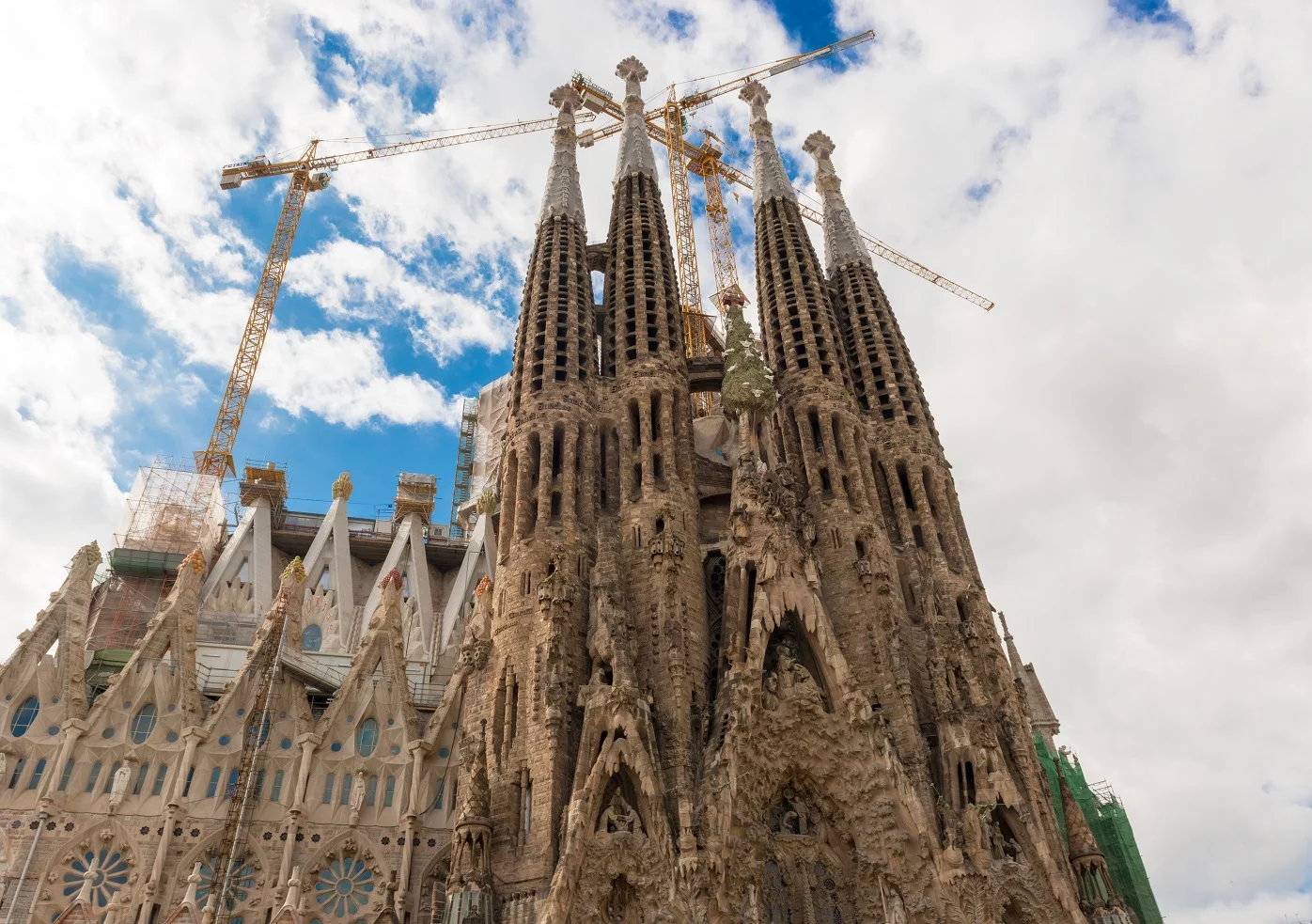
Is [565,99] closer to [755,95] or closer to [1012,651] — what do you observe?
[755,95]

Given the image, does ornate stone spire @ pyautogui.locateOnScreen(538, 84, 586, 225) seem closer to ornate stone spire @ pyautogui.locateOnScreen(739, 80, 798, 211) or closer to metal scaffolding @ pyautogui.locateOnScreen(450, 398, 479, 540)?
ornate stone spire @ pyautogui.locateOnScreen(739, 80, 798, 211)

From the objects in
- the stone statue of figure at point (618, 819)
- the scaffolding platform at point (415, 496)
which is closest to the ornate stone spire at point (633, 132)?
the scaffolding platform at point (415, 496)

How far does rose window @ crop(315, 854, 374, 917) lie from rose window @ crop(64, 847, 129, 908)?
4.96 m

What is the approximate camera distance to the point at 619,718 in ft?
76.5

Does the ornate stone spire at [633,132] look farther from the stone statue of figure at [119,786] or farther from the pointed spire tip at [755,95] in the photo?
the stone statue of figure at [119,786]

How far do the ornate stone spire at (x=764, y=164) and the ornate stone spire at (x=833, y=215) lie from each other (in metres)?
2.00

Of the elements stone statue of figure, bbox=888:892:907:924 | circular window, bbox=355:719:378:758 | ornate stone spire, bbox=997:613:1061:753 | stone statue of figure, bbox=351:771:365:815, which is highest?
ornate stone spire, bbox=997:613:1061:753

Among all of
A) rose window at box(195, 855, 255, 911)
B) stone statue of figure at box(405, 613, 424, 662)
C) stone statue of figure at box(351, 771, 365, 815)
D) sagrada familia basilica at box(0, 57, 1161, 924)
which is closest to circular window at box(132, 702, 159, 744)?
sagrada familia basilica at box(0, 57, 1161, 924)

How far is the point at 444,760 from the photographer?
2811 cm

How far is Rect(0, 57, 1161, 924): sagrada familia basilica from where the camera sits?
23078 millimetres

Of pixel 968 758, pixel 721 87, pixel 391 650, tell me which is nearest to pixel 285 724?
pixel 391 650

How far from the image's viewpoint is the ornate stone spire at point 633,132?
4241 centimetres

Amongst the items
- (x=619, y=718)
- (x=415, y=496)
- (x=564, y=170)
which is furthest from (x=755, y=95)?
(x=619, y=718)

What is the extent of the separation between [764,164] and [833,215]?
424cm
